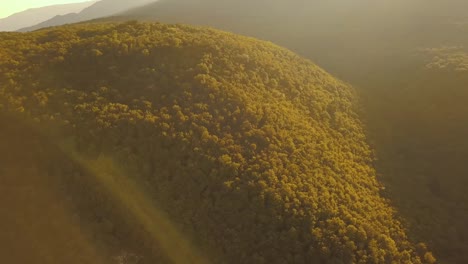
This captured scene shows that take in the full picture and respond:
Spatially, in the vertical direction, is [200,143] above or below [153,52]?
below

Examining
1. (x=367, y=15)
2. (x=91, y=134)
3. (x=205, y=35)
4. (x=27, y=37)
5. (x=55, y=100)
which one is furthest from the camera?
(x=367, y=15)

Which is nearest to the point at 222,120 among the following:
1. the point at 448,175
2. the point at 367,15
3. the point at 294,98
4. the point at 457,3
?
the point at 294,98

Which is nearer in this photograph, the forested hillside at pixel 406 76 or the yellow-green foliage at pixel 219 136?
the yellow-green foliage at pixel 219 136

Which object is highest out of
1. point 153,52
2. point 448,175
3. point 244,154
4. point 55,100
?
point 153,52

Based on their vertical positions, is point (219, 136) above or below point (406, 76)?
above

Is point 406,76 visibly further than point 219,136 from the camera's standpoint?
Yes

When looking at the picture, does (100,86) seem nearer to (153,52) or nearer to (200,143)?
(153,52)

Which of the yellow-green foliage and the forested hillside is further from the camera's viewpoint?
the forested hillside

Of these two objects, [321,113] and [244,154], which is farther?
[321,113]
